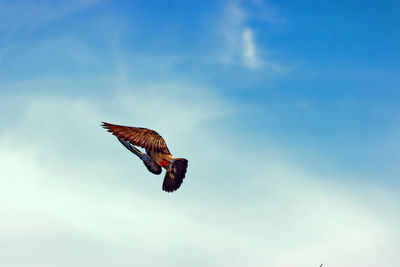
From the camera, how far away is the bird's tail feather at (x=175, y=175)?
18.0m

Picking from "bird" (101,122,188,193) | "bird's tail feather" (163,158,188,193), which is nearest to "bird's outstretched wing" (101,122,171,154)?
"bird" (101,122,188,193)

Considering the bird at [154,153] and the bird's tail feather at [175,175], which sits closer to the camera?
the bird at [154,153]

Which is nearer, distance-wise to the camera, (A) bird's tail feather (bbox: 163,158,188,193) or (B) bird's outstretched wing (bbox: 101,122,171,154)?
(B) bird's outstretched wing (bbox: 101,122,171,154)

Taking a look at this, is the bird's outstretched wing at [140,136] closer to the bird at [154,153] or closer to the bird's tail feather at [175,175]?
the bird at [154,153]

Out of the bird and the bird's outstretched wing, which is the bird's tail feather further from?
the bird's outstretched wing

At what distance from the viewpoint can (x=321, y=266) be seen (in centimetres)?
1155

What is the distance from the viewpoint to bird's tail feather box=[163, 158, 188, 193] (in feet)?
59.1

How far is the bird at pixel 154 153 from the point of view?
16984 millimetres

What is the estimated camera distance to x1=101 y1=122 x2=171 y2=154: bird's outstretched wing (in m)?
16.9

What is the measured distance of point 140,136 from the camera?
17203mm

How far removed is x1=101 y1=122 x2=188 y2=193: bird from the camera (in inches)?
669

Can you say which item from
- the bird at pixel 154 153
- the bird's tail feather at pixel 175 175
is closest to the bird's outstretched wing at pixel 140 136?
the bird at pixel 154 153

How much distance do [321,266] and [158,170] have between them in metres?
8.69

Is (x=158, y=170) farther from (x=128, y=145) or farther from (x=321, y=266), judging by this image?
(x=321, y=266)
